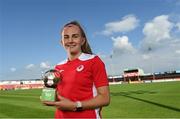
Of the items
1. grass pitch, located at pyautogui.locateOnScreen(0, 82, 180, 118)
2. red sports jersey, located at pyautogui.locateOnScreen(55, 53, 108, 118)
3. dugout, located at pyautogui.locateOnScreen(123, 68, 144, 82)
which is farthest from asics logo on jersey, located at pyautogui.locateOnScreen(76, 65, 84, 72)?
dugout, located at pyautogui.locateOnScreen(123, 68, 144, 82)

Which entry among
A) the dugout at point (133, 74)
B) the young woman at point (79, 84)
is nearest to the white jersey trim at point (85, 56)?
the young woman at point (79, 84)

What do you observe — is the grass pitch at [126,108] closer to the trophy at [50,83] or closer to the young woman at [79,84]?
the young woman at [79,84]

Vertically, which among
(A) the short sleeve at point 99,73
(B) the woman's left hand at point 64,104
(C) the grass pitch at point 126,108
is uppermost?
(A) the short sleeve at point 99,73

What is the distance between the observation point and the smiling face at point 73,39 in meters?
3.74

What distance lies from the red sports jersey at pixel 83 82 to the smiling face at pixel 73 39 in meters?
0.17

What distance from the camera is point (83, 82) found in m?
3.58

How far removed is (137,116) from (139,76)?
394 feet

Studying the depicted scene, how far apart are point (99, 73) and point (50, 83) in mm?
492

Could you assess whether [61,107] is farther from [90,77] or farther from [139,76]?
[139,76]

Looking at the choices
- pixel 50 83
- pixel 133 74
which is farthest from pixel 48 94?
pixel 133 74

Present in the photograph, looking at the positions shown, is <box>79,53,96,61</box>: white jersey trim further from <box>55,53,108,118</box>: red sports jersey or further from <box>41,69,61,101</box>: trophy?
<box>41,69,61,101</box>: trophy

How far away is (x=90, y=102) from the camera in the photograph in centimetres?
348

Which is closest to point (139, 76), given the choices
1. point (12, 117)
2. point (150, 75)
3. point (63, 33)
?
point (150, 75)

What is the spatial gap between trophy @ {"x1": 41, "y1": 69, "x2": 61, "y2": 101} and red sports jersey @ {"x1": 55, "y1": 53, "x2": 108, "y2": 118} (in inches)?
4.2
